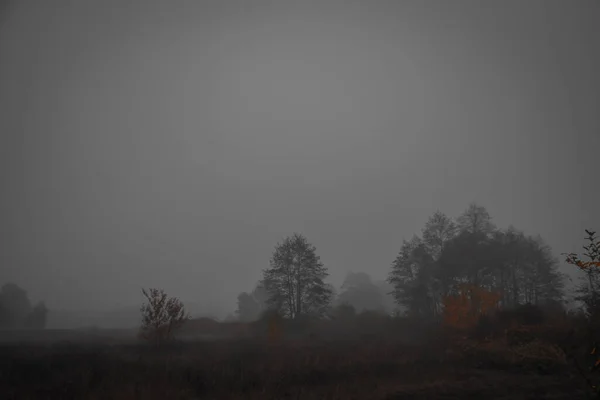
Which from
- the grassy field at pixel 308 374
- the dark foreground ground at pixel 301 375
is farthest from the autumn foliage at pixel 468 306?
the dark foreground ground at pixel 301 375

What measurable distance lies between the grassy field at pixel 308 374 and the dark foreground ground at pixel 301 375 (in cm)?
4

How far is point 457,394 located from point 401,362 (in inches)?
192

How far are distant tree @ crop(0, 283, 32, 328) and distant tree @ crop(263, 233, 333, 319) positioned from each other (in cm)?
5207

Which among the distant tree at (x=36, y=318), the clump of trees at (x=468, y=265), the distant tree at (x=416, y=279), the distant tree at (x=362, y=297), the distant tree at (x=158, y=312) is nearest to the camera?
the distant tree at (x=158, y=312)

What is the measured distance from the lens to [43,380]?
11367mm

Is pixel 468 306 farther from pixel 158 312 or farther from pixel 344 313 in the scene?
pixel 158 312

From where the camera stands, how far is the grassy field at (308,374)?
9.45m

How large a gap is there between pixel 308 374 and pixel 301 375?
38cm

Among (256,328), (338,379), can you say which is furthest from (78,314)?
(338,379)

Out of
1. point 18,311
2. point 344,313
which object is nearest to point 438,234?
point 344,313

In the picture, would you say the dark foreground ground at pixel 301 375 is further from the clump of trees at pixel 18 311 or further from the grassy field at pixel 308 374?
the clump of trees at pixel 18 311

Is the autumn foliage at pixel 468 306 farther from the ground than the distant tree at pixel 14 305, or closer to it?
farther from the ground

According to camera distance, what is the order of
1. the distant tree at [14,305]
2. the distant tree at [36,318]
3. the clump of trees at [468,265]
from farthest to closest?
1. the distant tree at [14,305]
2. the distant tree at [36,318]
3. the clump of trees at [468,265]

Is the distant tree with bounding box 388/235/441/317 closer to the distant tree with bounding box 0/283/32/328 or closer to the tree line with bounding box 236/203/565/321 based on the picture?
the tree line with bounding box 236/203/565/321
